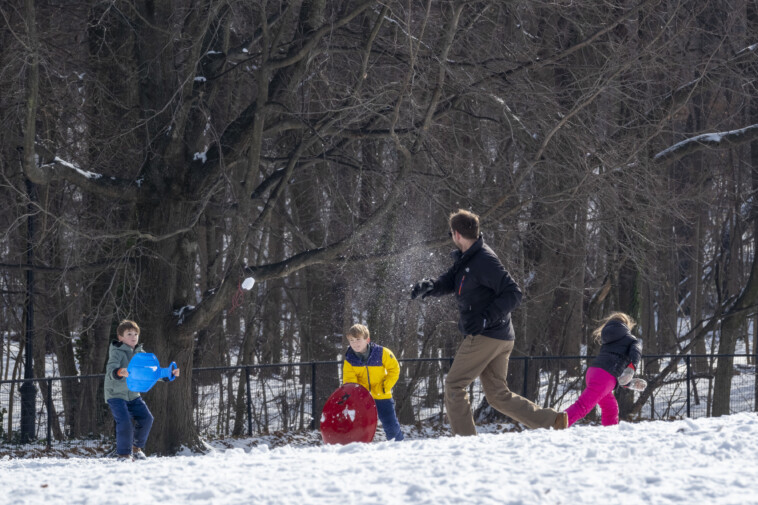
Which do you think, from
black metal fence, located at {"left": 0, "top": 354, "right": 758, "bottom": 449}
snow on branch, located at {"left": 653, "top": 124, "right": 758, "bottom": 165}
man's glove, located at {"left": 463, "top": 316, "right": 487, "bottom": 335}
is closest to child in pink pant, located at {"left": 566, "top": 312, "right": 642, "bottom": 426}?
man's glove, located at {"left": 463, "top": 316, "right": 487, "bottom": 335}

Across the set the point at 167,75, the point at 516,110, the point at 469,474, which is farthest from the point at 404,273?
the point at 469,474

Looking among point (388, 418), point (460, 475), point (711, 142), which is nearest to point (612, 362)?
point (388, 418)

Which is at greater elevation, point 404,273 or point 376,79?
point 376,79

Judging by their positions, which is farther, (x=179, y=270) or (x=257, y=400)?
(x=257, y=400)

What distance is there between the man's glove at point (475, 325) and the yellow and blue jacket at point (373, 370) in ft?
5.86

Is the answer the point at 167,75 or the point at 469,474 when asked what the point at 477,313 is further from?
the point at 167,75

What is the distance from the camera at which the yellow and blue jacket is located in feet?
27.5

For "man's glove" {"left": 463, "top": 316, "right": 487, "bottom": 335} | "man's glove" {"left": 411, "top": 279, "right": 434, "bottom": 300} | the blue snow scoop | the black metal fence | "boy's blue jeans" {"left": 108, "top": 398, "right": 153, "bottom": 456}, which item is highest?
"man's glove" {"left": 411, "top": 279, "right": 434, "bottom": 300}

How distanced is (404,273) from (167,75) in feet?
20.8

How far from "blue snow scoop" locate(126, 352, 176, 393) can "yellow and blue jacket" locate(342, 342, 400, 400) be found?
1.64m

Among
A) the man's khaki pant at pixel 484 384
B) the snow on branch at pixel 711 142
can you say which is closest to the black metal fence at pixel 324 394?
the snow on branch at pixel 711 142

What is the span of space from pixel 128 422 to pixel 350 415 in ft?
7.65

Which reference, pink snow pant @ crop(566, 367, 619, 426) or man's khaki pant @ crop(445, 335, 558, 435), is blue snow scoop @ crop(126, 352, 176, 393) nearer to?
man's khaki pant @ crop(445, 335, 558, 435)

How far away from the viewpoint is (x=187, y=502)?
4426 millimetres
